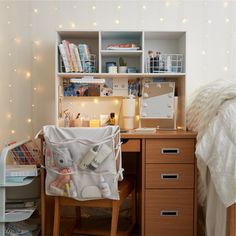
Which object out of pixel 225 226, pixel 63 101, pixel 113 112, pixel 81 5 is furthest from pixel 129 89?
pixel 225 226

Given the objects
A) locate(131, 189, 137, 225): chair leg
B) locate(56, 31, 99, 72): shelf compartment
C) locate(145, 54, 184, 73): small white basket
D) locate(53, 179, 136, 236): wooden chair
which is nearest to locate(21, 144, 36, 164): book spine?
locate(53, 179, 136, 236): wooden chair

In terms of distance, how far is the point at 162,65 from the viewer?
2529mm

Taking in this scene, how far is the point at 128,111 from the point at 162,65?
445 millimetres

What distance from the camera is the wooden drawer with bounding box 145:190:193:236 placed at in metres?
2.15

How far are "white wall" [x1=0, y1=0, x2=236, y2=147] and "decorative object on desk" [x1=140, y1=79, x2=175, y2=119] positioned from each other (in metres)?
0.21

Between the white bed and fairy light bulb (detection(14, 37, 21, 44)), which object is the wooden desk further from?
fairy light bulb (detection(14, 37, 21, 44))

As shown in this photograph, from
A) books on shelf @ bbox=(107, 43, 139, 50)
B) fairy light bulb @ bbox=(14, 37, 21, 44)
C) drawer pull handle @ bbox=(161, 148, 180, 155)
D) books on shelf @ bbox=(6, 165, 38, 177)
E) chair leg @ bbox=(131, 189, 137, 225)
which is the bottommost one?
chair leg @ bbox=(131, 189, 137, 225)

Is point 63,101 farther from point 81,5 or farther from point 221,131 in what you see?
point 221,131

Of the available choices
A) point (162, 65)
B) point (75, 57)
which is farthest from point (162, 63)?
point (75, 57)

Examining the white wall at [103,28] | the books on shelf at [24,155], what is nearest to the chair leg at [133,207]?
the books on shelf at [24,155]

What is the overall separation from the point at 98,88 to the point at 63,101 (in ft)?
1.04

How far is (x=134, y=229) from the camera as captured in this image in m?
2.52

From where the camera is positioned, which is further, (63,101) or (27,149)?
(63,101)

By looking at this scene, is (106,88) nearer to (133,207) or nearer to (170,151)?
(170,151)
